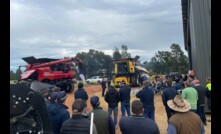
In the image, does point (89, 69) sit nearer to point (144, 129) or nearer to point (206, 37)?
point (206, 37)

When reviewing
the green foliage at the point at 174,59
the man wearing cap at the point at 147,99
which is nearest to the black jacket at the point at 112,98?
the man wearing cap at the point at 147,99

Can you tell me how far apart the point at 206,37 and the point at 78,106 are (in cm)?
913

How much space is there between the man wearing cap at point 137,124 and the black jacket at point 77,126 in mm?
596

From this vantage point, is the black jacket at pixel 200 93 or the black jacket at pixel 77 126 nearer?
the black jacket at pixel 77 126

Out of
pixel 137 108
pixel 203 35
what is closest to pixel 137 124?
pixel 137 108

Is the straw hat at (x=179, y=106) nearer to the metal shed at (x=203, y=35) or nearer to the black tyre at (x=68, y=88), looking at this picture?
the metal shed at (x=203, y=35)

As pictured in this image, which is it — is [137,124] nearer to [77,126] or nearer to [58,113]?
[77,126]

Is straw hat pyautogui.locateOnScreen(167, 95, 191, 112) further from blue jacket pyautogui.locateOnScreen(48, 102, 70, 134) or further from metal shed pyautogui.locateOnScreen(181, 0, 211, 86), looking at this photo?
metal shed pyautogui.locateOnScreen(181, 0, 211, 86)

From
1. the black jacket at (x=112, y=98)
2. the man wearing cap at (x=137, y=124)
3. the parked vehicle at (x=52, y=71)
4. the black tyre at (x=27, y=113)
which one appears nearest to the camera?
the black tyre at (x=27, y=113)

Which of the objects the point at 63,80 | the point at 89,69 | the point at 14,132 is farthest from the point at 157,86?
the point at 89,69

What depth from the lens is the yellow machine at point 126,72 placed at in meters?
24.3

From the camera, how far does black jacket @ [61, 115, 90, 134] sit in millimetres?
3525

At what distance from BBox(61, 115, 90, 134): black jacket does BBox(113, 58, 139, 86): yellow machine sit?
795 inches

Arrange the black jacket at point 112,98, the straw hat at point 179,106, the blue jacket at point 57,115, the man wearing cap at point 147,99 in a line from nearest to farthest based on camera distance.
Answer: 1. the straw hat at point 179,106
2. the blue jacket at point 57,115
3. the man wearing cap at point 147,99
4. the black jacket at point 112,98
